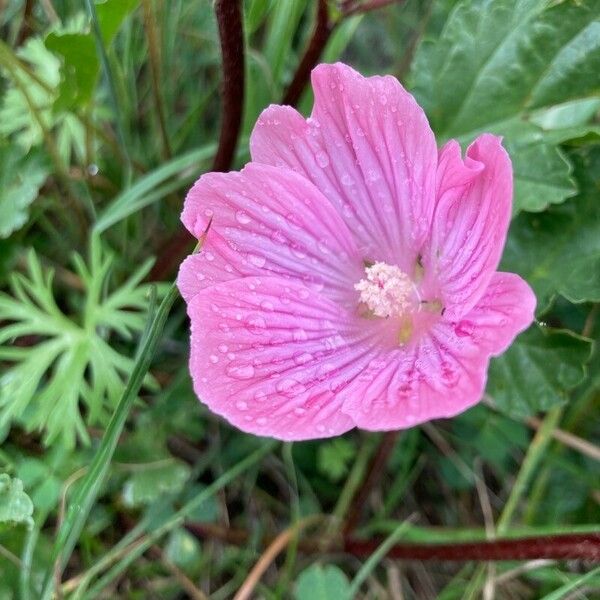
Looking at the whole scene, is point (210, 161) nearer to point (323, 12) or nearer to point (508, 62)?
point (323, 12)

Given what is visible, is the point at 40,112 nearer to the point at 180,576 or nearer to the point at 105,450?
the point at 105,450

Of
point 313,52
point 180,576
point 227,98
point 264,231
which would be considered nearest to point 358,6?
point 313,52

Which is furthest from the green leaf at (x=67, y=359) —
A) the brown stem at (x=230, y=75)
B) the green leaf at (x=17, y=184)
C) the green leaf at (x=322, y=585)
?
the green leaf at (x=322, y=585)

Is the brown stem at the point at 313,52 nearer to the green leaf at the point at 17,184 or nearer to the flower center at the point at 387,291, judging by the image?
the flower center at the point at 387,291

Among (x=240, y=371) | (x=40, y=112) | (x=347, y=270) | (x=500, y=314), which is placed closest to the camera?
(x=500, y=314)

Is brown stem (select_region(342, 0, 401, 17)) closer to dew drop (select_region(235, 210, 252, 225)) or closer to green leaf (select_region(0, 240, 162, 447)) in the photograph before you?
dew drop (select_region(235, 210, 252, 225))

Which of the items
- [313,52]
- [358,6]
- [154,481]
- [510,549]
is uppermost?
[358,6]

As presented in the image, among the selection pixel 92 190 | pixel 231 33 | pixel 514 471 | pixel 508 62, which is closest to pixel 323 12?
pixel 231 33
